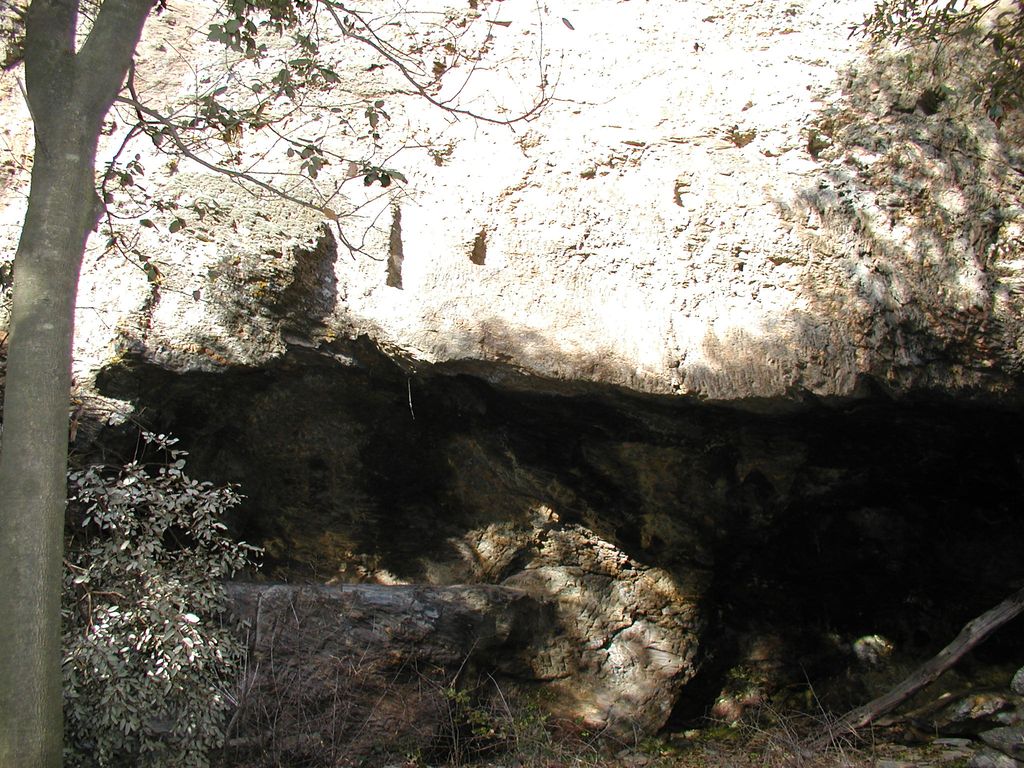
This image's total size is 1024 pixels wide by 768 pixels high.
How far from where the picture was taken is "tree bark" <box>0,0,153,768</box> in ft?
10.4

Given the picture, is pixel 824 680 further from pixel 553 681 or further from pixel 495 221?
pixel 495 221

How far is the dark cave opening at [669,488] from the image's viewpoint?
4.83 metres

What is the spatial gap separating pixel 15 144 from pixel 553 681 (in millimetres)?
4699

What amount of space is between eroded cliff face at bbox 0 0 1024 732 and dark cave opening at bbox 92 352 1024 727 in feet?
0.06

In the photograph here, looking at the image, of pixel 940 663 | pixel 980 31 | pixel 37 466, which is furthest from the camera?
pixel 940 663

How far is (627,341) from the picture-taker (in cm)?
456

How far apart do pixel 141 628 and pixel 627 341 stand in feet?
9.11

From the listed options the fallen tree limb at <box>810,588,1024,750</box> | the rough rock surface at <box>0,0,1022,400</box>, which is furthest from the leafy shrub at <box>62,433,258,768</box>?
the fallen tree limb at <box>810,588,1024,750</box>

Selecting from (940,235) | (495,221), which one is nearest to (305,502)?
(495,221)

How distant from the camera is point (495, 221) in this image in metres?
5.02

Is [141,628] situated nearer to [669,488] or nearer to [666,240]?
[669,488]

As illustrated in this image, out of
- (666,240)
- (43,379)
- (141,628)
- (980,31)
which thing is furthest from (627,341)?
(141,628)

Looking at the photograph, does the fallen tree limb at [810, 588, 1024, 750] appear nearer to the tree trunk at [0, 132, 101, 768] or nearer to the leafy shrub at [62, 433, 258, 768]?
the leafy shrub at [62, 433, 258, 768]

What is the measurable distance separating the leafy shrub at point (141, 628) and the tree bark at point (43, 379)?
31.0 inches
